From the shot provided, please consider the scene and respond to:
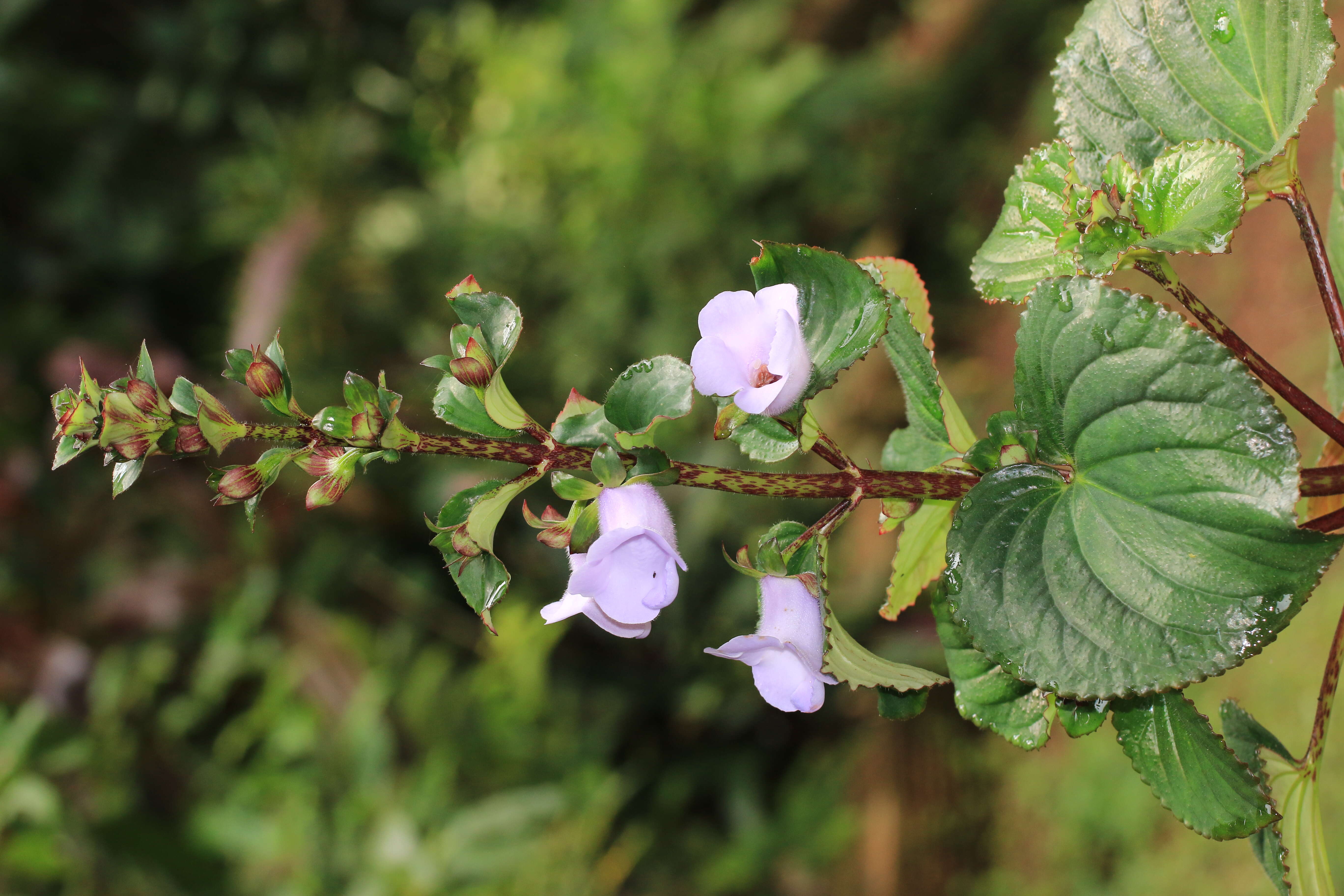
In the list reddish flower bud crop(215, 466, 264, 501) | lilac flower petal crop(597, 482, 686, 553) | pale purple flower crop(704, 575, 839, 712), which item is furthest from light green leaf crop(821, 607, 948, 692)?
reddish flower bud crop(215, 466, 264, 501)

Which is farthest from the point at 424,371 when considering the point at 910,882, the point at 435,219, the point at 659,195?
the point at 910,882

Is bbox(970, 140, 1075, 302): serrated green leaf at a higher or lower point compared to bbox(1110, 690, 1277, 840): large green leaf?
higher

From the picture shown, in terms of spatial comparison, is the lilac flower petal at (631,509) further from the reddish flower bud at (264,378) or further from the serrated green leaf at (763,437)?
the reddish flower bud at (264,378)

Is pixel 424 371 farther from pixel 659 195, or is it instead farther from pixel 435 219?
pixel 659 195

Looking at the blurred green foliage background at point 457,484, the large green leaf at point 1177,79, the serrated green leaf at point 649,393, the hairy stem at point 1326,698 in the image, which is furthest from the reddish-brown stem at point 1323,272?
the blurred green foliage background at point 457,484

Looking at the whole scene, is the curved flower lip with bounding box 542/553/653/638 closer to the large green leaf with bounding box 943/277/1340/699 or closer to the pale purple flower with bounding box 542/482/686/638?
the pale purple flower with bounding box 542/482/686/638

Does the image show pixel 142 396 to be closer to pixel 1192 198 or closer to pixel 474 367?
pixel 474 367
